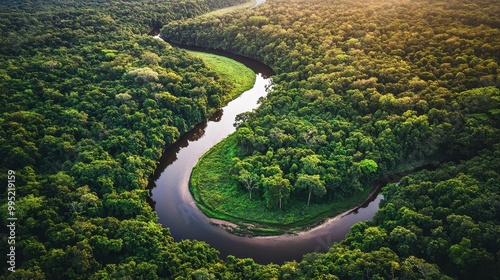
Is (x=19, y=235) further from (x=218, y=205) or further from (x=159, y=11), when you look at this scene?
(x=159, y=11)

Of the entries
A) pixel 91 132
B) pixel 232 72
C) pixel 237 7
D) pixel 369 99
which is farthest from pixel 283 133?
pixel 237 7

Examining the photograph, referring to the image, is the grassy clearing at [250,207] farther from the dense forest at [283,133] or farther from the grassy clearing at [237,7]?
the grassy clearing at [237,7]

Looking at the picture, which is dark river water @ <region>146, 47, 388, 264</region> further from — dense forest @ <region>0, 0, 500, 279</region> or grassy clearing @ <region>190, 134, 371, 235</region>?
dense forest @ <region>0, 0, 500, 279</region>

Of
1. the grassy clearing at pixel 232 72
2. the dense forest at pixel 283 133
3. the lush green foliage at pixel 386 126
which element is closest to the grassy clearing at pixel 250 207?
the lush green foliage at pixel 386 126

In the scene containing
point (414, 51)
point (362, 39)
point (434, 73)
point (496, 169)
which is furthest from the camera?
point (362, 39)

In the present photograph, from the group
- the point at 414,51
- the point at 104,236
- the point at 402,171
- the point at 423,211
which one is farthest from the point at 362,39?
the point at 104,236
